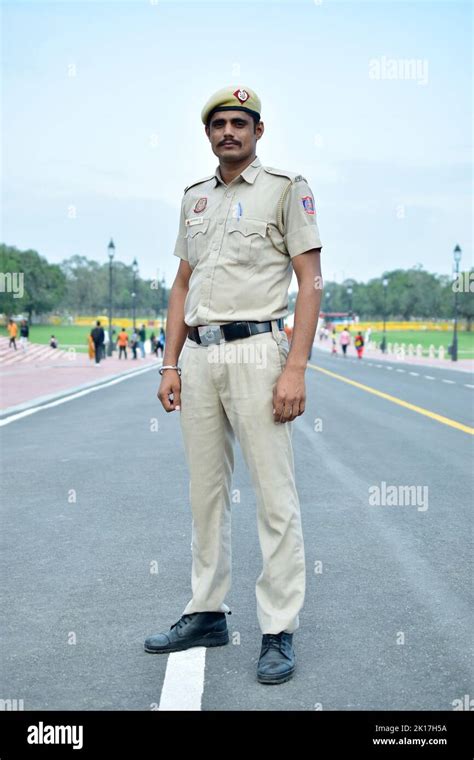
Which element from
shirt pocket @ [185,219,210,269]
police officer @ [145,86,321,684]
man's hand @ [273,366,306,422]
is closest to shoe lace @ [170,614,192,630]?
police officer @ [145,86,321,684]

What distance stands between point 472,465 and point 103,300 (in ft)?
533

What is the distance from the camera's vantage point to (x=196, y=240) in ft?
12.0

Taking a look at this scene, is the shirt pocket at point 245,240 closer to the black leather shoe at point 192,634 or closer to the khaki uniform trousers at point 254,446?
the khaki uniform trousers at point 254,446

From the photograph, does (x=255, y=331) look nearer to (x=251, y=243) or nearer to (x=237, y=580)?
(x=251, y=243)

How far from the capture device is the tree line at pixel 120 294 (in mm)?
113562

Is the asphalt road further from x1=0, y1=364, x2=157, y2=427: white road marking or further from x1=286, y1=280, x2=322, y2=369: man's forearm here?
x1=0, y1=364, x2=157, y2=427: white road marking

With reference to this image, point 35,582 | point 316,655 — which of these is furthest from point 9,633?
point 316,655

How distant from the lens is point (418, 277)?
15925 cm

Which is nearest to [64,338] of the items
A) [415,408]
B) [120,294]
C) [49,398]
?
[49,398]

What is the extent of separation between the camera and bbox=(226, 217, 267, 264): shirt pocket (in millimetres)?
3500

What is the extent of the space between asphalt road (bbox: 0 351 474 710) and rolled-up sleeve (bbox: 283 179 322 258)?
1703mm

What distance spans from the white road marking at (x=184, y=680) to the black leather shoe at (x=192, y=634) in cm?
3

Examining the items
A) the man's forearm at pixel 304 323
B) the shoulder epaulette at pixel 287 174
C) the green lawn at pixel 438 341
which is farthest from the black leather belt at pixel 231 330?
the green lawn at pixel 438 341
